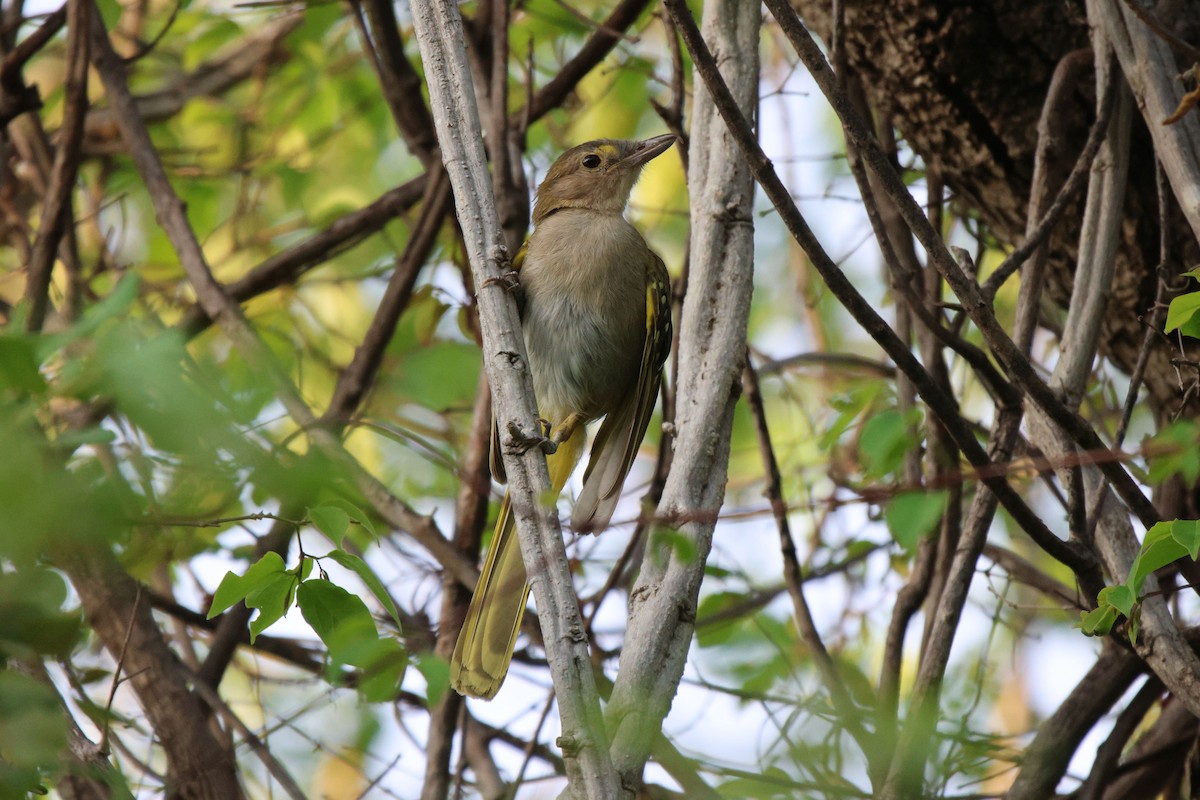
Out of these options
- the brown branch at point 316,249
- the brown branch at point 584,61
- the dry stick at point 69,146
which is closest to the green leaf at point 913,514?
the brown branch at point 584,61

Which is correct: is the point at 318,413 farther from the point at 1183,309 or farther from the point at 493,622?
the point at 1183,309

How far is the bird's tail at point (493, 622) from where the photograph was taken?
328cm

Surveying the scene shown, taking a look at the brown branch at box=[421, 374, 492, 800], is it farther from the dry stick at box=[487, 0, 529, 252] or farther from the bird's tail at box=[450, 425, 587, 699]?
the dry stick at box=[487, 0, 529, 252]

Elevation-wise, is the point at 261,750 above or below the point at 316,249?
below

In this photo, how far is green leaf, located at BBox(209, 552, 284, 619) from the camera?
7.64 feet

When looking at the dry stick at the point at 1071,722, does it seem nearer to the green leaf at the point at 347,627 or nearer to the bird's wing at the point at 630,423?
the bird's wing at the point at 630,423

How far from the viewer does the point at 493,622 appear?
336 cm

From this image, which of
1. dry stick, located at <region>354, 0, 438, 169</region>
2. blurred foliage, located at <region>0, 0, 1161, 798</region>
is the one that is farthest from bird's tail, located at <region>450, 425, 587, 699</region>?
dry stick, located at <region>354, 0, 438, 169</region>

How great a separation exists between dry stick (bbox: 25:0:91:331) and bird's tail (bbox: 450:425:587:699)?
1.79 meters

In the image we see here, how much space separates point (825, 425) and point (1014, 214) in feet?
6.46

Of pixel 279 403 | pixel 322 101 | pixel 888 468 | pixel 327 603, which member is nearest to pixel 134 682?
pixel 279 403

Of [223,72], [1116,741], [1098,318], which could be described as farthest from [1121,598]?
[223,72]

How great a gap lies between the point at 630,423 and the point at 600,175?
3.56 feet

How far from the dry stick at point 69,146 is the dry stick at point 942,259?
8.98 feet
